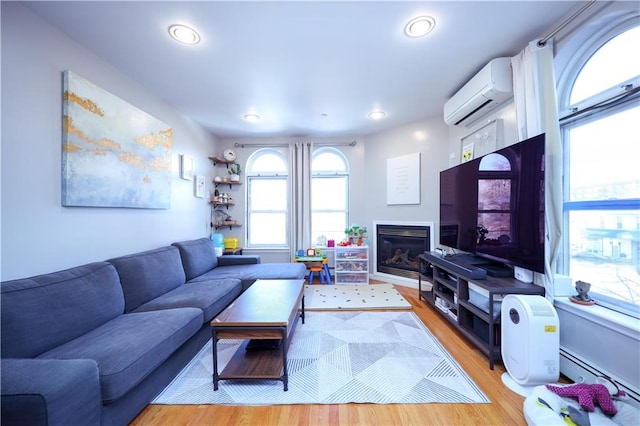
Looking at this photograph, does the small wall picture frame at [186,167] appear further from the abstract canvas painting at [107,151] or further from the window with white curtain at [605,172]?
the window with white curtain at [605,172]

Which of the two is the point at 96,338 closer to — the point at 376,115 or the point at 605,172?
the point at 605,172

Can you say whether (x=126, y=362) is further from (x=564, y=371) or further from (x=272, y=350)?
(x=564, y=371)

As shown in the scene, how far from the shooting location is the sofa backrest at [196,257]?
2.71m

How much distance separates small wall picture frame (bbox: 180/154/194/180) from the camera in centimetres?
304

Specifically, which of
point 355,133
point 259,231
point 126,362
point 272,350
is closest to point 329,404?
point 272,350

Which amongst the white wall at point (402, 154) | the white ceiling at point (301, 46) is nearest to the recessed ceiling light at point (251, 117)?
the white ceiling at point (301, 46)

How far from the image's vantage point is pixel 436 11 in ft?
5.05

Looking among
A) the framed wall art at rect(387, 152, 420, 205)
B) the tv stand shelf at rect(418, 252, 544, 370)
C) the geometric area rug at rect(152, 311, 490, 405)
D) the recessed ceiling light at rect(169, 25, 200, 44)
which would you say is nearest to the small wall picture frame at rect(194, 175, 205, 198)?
the recessed ceiling light at rect(169, 25, 200, 44)

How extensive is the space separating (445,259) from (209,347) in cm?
240

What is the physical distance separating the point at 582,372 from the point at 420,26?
2.52 m

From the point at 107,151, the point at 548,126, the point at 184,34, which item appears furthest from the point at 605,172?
the point at 107,151

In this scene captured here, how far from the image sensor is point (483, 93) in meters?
2.11

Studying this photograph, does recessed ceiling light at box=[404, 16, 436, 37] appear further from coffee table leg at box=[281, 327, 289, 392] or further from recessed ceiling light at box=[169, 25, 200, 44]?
coffee table leg at box=[281, 327, 289, 392]

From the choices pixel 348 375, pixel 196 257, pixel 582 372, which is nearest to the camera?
pixel 582 372
